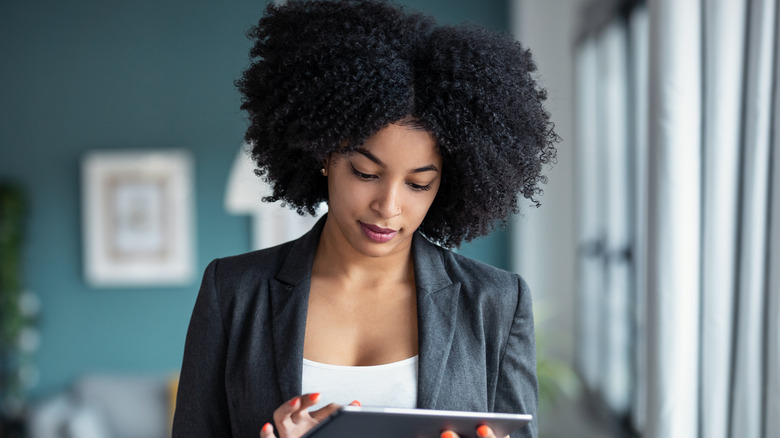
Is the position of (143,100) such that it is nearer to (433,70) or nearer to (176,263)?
(176,263)

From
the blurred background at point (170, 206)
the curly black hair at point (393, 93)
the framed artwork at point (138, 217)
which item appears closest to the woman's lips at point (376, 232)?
the curly black hair at point (393, 93)

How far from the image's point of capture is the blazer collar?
1.30m

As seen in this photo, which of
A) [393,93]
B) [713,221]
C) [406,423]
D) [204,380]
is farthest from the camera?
[713,221]

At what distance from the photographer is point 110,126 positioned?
5.00 meters

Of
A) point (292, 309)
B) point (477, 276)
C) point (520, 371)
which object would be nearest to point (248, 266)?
point (292, 309)

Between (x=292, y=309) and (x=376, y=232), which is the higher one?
(x=376, y=232)

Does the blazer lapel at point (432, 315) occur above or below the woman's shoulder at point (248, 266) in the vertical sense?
below

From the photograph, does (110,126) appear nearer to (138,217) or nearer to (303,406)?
(138,217)

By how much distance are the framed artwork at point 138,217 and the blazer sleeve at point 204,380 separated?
3.77 meters

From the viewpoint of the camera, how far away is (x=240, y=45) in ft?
16.3

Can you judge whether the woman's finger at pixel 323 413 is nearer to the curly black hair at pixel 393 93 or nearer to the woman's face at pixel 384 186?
the woman's face at pixel 384 186

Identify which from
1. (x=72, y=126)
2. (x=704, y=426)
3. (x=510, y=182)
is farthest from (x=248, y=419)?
(x=72, y=126)

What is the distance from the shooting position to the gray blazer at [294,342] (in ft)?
4.31

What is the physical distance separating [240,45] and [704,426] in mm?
4028
